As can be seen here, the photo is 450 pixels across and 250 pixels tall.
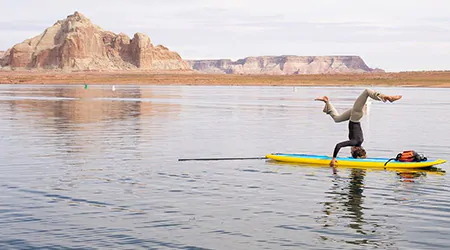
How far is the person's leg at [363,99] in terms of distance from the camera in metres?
19.3

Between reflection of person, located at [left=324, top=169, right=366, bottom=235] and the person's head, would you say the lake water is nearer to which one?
reflection of person, located at [left=324, top=169, right=366, bottom=235]

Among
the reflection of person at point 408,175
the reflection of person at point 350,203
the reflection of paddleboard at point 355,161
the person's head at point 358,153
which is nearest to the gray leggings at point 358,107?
the person's head at point 358,153

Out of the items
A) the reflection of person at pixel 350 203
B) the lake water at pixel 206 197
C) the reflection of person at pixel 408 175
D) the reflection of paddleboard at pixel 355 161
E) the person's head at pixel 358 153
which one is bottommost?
the lake water at pixel 206 197

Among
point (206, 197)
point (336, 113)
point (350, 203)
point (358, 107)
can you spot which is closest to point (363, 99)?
point (358, 107)

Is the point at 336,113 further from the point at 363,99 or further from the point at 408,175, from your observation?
the point at 408,175

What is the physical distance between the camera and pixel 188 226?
39.3 ft

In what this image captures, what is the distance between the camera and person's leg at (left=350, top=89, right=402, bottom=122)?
19.3 meters

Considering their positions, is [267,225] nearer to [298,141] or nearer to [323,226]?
[323,226]

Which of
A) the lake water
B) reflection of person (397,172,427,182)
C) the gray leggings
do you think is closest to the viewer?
the lake water

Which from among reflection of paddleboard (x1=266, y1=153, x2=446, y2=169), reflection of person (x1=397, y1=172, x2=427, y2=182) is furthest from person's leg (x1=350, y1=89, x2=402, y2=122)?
reflection of person (x1=397, y1=172, x2=427, y2=182)

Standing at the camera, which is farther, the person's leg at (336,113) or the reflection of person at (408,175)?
the person's leg at (336,113)

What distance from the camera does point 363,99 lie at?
19.8 meters

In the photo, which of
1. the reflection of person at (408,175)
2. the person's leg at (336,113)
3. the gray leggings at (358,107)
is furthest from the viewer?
the person's leg at (336,113)

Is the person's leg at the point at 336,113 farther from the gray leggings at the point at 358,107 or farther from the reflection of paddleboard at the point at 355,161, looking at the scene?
the reflection of paddleboard at the point at 355,161
